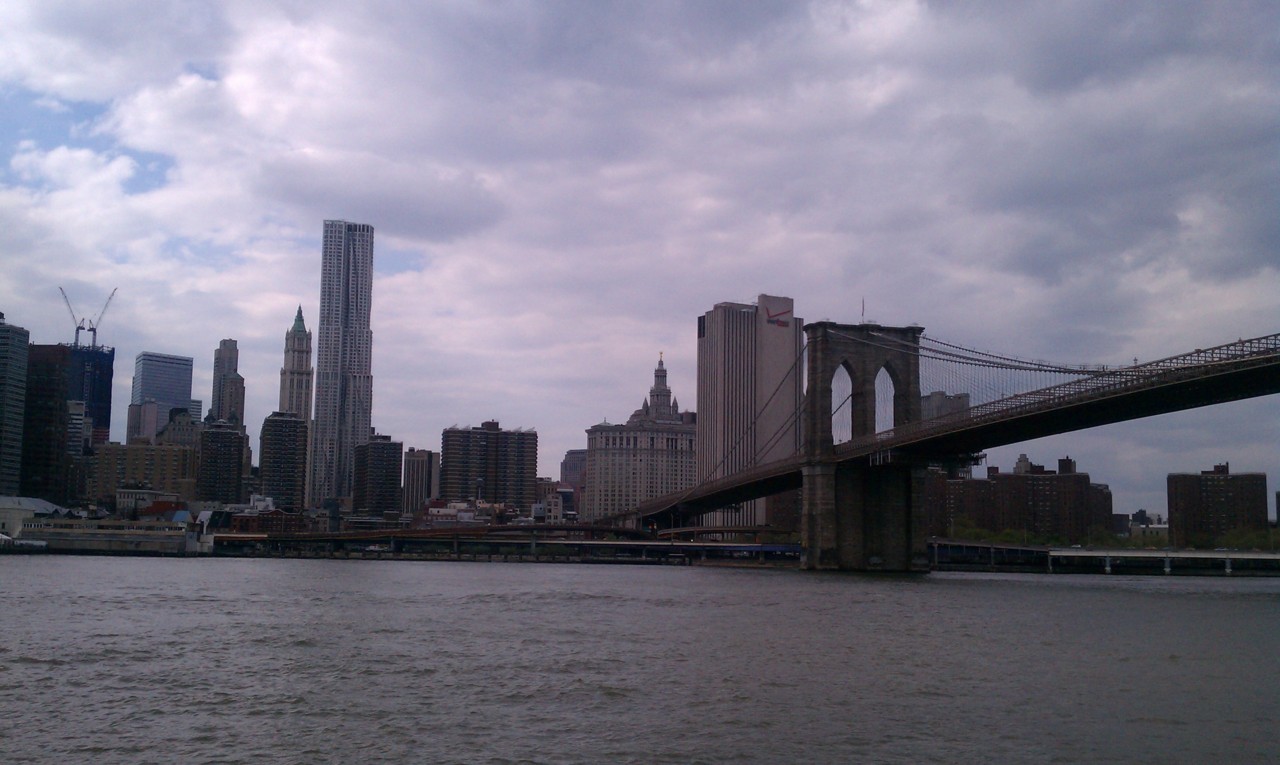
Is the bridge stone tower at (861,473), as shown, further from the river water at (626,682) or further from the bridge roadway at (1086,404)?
the river water at (626,682)

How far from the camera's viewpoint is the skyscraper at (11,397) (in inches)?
5463

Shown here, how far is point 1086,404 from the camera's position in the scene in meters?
50.9

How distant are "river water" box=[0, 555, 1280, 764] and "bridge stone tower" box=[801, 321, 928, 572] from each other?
88.1 feet

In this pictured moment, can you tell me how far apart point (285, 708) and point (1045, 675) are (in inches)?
566

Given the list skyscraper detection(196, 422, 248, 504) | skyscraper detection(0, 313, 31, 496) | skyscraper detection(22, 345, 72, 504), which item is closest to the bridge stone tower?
skyscraper detection(0, 313, 31, 496)

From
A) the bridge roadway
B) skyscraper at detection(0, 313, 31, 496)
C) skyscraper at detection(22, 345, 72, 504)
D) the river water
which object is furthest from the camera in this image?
skyscraper at detection(22, 345, 72, 504)

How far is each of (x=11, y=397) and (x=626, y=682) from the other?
465ft

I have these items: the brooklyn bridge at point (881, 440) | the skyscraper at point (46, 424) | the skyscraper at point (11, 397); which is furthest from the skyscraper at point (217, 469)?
the brooklyn bridge at point (881, 440)

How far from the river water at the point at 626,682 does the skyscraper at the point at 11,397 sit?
112 metres

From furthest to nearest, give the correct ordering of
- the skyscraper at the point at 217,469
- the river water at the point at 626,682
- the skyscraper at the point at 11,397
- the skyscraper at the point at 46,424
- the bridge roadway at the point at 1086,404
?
the skyscraper at the point at 217,469
the skyscraper at the point at 46,424
the skyscraper at the point at 11,397
the bridge roadway at the point at 1086,404
the river water at the point at 626,682

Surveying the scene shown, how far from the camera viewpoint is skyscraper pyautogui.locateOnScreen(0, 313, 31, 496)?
13875 cm

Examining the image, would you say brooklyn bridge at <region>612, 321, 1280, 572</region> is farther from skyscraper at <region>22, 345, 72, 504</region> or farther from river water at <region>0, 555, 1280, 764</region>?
skyscraper at <region>22, 345, 72, 504</region>

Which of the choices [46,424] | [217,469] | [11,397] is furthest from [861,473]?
[217,469]

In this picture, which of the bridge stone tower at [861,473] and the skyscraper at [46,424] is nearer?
the bridge stone tower at [861,473]
